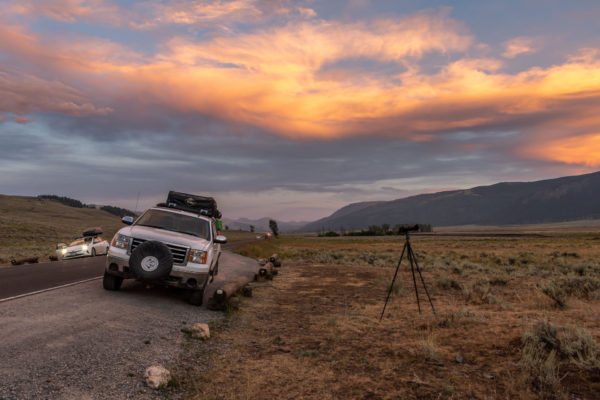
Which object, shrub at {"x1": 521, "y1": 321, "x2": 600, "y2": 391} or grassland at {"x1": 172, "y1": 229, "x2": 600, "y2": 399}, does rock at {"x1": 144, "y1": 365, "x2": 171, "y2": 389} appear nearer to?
grassland at {"x1": 172, "y1": 229, "x2": 600, "y2": 399}

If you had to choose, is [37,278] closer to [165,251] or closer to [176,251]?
[176,251]

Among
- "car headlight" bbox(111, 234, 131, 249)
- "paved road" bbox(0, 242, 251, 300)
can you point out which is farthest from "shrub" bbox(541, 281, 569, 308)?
"paved road" bbox(0, 242, 251, 300)

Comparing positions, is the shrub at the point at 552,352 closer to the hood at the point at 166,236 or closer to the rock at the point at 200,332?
the rock at the point at 200,332

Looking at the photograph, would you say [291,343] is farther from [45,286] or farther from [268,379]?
[45,286]

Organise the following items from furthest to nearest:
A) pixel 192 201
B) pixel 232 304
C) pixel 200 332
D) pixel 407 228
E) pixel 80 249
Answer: pixel 80 249 < pixel 192 201 < pixel 232 304 < pixel 407 228 < pixel 200 332

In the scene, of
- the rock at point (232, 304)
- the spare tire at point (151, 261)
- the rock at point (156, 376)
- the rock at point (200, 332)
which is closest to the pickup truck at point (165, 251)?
the spare tire at point (151, 261)

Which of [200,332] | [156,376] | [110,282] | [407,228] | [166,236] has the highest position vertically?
[407,228]

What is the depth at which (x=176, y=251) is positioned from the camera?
941 cm

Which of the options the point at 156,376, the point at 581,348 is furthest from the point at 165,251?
the point at 581,348

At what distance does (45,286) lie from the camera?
10.5 metres

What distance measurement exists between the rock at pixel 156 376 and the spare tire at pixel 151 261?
11.8 ft

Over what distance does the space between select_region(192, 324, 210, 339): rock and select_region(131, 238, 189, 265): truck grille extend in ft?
7.10

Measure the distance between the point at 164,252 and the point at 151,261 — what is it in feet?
1.21

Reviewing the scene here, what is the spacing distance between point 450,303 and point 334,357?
6.45 meters
